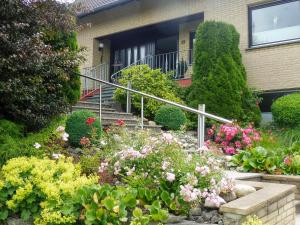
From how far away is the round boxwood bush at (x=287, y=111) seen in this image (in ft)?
29.9

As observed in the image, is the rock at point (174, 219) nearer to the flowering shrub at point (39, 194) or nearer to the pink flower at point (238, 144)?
the flowering shrub at point (39, 194)

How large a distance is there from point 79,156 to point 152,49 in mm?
11060

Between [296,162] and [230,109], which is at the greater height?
[230,109]

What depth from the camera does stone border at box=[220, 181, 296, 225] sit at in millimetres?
3260

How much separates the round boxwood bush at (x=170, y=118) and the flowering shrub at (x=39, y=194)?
5152mm

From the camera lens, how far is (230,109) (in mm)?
9656

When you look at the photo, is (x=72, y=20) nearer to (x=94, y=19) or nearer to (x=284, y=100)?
(x=284, y=100)

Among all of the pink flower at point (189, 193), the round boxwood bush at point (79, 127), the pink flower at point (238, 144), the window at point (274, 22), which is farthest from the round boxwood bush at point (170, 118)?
the pink flower at point (189, 193)

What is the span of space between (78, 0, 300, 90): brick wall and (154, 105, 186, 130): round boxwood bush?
3.43 m

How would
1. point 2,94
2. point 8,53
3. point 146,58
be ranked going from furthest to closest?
point 146,58 → point 2,94 → point 8,53

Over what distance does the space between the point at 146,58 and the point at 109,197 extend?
12.6m

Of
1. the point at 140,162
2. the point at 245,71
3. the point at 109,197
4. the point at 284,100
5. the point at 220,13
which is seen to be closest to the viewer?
the point at 109,197

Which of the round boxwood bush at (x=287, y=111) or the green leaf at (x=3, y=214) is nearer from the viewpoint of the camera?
the green leaf at (x=3, y=214)

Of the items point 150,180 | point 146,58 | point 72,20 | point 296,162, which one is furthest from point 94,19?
point 150,180
